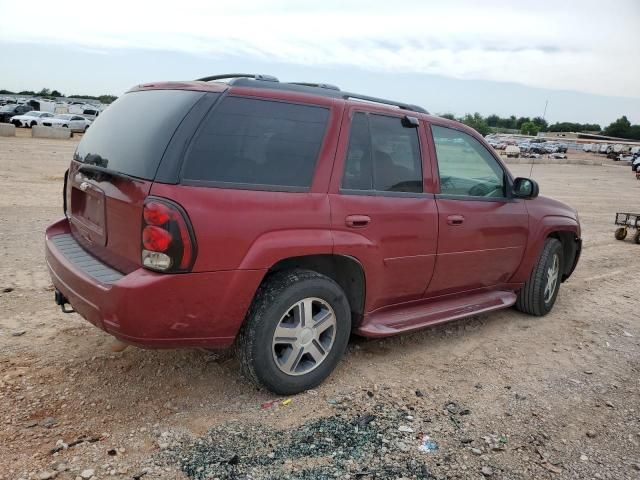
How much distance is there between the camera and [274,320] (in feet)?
10.9

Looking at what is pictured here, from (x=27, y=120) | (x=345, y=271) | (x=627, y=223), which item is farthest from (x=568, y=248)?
(x=27, y=120)

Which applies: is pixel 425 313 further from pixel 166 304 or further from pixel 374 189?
pixel 166 304

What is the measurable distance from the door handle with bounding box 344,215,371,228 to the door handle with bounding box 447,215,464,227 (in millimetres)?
857

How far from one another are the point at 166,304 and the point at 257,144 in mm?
1064

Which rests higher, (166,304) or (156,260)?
(156,260)

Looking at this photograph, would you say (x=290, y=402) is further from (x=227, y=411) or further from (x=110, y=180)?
(x=110, y=180)

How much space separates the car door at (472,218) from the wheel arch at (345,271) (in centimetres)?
76

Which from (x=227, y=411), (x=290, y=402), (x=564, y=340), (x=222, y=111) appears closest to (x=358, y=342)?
(x=290, y=402)

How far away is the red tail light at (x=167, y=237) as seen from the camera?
9.48ft

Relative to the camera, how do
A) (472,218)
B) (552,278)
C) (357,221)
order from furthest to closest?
1. (552,278)
2. (472,218)
3. (357,221)

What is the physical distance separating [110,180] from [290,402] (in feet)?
5.68

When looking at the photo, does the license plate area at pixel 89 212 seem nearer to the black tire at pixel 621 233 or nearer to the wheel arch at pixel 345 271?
the wheel arch at pixel 345 271

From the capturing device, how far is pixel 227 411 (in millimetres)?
3352

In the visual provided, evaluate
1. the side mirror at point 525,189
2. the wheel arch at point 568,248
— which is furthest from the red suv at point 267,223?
the wheel arch at point 568,248
